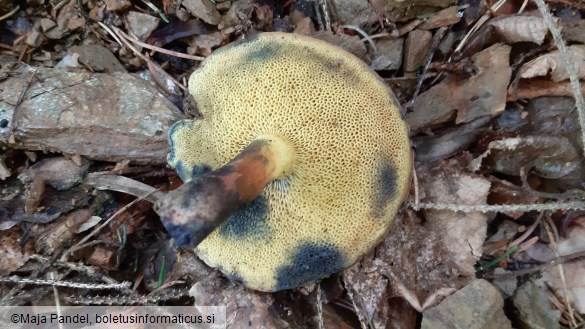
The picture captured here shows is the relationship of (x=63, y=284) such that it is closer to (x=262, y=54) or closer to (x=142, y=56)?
(x=142, y=56)

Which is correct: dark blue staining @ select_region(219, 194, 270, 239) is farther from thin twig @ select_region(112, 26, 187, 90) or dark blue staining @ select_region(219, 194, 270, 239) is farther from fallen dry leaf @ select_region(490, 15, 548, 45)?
fallen dry leaf @ select_region(490, 15, 548, 45)

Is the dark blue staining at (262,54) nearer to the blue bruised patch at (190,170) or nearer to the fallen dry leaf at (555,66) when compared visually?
the blue bruised patch at (190,170)

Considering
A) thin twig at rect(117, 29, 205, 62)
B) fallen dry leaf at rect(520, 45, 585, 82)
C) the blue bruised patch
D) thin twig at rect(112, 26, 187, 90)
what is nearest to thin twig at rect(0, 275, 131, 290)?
the blue bruised patch

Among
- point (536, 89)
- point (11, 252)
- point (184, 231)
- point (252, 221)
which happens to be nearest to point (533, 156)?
point (536, 89)

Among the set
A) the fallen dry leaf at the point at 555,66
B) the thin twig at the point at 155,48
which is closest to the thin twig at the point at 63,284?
the thin twig at the point at 155,48

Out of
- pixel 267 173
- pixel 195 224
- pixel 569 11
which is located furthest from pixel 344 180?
pixel 569 11
